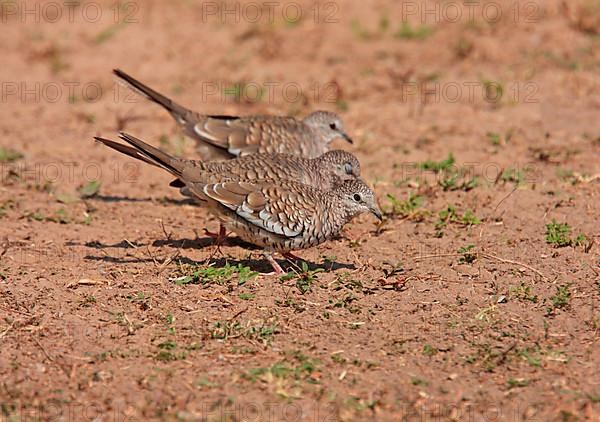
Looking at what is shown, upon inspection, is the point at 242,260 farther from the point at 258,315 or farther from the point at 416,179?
the point at 416,179

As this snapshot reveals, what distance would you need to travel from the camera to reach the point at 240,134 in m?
8.04

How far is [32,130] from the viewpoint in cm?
1000

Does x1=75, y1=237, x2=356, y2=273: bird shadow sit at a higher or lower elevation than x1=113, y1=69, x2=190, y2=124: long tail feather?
lower

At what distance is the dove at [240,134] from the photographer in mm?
7996

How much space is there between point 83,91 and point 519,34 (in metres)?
5.38

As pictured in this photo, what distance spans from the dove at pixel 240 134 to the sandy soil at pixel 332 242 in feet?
1.89

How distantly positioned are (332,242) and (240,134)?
1.48m

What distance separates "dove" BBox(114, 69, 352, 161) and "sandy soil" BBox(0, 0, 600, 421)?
0.58m

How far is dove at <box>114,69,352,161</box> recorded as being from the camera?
26.2ft
